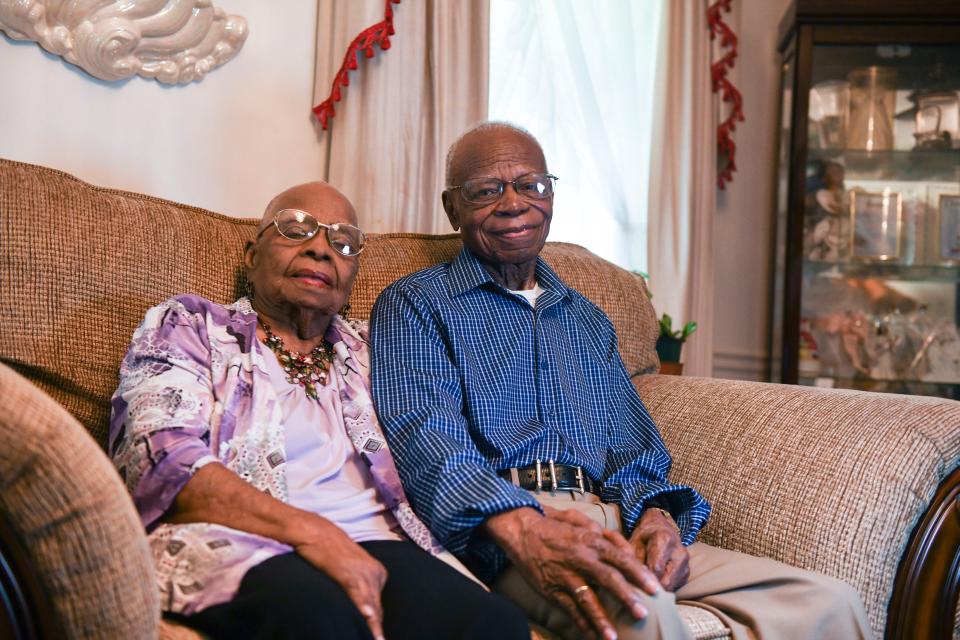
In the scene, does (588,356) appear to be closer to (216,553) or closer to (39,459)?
(216,553)

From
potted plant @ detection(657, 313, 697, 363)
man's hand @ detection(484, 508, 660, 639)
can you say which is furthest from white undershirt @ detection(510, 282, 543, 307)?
potted plant @ detection(657, 313, 697, 363)

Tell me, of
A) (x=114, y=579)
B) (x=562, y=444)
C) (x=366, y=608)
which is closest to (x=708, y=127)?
(x=562, y=444)

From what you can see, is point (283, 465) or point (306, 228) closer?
point (283, 465)

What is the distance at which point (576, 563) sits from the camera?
124cm

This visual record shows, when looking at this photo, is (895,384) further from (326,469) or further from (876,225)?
(326,469)

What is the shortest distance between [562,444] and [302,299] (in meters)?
0.53

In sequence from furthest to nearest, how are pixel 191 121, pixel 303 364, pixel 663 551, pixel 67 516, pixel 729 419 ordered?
pixel 191 121
pixel 729 419
pixel 303 364
pixel 663 551
pixel 67 516

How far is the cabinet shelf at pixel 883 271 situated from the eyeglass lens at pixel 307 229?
203 centimetres

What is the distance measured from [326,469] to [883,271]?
2.45 m

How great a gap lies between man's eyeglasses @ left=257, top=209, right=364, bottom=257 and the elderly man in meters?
0.15

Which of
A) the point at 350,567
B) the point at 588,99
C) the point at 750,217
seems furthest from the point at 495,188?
the point at 750,217

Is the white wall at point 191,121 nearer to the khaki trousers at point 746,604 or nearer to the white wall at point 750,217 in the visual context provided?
the khaki trousers at point 746,604

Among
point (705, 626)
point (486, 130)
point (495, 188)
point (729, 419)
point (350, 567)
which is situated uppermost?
point (486, 130)

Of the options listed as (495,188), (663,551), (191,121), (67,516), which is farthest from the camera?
(191,121)
